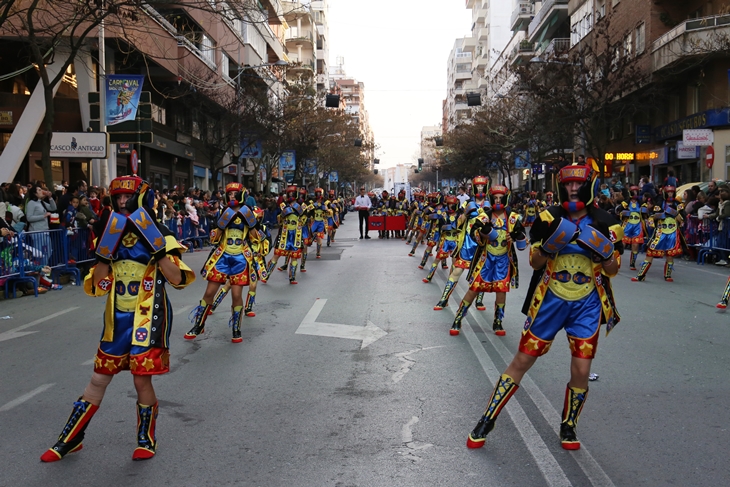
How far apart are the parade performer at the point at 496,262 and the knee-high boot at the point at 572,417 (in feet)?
12.7

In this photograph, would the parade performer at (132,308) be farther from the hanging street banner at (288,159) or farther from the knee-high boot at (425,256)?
the hanging street banner at (288,159)

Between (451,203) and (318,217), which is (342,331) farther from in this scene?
(318,217)

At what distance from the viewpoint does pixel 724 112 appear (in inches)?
1133

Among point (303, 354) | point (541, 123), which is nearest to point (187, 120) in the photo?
point (541, 123)

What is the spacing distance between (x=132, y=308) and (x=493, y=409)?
2.36 m

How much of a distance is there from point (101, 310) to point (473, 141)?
165 feet

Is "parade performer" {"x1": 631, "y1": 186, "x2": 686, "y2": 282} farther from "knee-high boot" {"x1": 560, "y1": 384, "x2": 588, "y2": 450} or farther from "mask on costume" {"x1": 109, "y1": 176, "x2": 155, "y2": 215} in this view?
"mask on costume" {"x1": 109, "y1": 176, "x2": 155, "y2": 215}

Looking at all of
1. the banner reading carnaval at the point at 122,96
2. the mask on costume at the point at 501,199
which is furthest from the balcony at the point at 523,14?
the mask on costume at the point at 501,199

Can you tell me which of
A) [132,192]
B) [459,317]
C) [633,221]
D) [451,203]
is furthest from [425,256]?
[132,192]

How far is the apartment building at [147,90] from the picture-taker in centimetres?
2273

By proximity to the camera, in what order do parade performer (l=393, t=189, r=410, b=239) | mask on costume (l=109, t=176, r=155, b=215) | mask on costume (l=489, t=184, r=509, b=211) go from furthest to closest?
parade performer (l=393, t=189, r=410, b=239) → mask on costume (l=489, t=184, r=509, b=211) → mask on costume (l=109, t=176, r=155, b=215)

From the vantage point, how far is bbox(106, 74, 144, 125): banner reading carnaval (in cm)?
2056

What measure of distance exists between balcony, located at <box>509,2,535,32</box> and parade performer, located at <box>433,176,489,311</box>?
5776cm

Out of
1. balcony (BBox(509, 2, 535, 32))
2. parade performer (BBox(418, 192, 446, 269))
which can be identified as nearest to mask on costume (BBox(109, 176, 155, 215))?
parade performer (BBox(418, 192, 446, 269))
